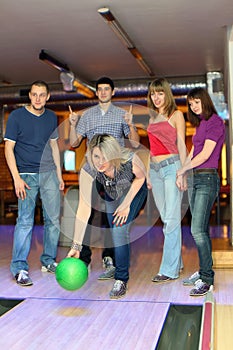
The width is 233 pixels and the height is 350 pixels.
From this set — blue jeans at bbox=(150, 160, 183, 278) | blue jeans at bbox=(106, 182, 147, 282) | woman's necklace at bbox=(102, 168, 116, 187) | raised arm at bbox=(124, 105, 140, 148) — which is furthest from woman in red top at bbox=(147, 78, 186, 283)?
woman's necklace at bbox=(102, 168, 116, 187)

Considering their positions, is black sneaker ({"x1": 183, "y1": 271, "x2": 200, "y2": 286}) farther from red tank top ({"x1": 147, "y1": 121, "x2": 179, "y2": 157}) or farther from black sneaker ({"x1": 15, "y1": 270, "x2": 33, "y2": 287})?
black sneaker ({"x1": 15, "y1": 270, "x2": 33, "y2": 287})

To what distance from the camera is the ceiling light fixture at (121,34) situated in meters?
5.04

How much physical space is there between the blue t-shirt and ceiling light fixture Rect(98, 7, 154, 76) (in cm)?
173

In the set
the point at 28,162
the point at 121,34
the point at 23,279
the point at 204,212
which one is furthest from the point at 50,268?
the point at 121,34

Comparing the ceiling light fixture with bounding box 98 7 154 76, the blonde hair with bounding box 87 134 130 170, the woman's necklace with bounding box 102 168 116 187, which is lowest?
the woman's necklace with bounding box 102 168 116 187

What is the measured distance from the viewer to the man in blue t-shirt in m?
Answer: 3.70

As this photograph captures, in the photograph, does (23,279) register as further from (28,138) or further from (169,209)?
(169,209)

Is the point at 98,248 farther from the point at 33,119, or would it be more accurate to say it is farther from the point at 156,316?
the point at 156,316

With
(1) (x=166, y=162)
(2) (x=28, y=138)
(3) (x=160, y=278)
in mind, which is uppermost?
(2) (x=28, y=138)

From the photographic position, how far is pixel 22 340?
2.45 metres

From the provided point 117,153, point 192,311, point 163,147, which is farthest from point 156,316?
point 163,147

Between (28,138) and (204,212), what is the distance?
146 cm

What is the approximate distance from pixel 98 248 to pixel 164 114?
2.20 m

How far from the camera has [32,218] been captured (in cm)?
378
